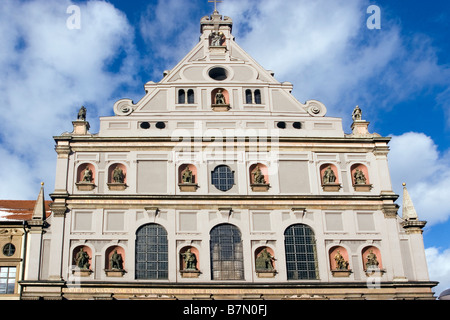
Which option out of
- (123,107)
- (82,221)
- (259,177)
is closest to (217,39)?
(123,107)

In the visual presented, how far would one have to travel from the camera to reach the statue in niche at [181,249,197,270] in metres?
25.5

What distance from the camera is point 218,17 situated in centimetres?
3244

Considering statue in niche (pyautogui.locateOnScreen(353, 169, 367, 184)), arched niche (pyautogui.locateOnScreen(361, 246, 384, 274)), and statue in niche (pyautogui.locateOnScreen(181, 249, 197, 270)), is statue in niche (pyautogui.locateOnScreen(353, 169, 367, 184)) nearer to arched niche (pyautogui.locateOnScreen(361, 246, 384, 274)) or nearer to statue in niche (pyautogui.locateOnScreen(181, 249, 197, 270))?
arched niche (pyautogui.locateOnScreen(361, 246, 384, 274))

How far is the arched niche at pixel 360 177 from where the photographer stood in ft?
90.4

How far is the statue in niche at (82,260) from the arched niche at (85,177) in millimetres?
3125

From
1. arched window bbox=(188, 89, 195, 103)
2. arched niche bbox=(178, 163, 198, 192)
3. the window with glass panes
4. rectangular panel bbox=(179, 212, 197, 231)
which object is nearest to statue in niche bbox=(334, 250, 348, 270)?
rectangular panel bbox=(179, 212, 197, 231)

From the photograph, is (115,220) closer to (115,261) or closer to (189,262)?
(115,261)

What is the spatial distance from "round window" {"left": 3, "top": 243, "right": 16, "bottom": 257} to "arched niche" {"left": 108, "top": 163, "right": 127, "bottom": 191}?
209 inches

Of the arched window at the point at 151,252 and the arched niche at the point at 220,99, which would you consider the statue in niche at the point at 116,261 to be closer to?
the arched window at the point at 151,252

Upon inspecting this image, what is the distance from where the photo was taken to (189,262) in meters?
25.5

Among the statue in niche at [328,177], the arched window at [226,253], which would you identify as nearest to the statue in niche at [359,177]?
the statue in niche at [328,177]

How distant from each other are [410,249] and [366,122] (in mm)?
6784

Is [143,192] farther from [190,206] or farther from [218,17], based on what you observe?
[218,17]
